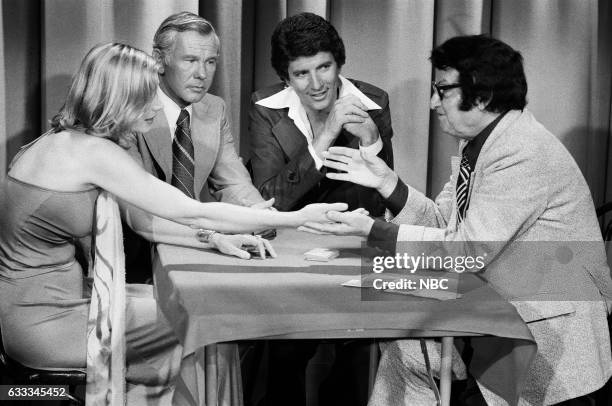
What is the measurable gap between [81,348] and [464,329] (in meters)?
0.94

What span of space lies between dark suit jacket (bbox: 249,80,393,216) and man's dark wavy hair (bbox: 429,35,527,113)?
2.41 ft

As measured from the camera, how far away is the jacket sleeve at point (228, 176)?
2.91 meters

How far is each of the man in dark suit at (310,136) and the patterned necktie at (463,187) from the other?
1.88ft

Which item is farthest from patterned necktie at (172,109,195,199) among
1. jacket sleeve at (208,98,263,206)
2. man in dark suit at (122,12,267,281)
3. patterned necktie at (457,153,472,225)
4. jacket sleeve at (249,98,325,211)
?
patterned necktie at (457,153,472,225)

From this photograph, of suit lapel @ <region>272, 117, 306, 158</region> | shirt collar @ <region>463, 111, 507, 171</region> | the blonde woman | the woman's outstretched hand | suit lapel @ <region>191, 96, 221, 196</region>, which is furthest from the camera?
suit lapel @ <region>272, 117, 306, 158</region>

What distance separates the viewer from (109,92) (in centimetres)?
222

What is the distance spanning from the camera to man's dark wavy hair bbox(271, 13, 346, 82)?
2943 millimetres

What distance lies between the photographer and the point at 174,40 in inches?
112

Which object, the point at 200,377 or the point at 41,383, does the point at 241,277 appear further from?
the point at 41,383

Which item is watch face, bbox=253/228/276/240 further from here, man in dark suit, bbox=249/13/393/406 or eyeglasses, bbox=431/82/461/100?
eyeglasses, bbox=431/82/461/100

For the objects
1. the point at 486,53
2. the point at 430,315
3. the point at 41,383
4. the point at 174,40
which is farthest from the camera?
the point at 174,40

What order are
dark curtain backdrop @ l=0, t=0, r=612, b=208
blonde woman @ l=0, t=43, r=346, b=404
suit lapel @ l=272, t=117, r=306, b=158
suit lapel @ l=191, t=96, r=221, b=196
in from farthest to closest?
dark curtain backdrop @ l=0, t=0, r=612, b=208 < suit lapel @ l=272, t=117, r=306, b=158 < suit lapel @ l=191, t=96, r=221, b=196 < blonde woman @ l=0, t=43, r=346, b=404

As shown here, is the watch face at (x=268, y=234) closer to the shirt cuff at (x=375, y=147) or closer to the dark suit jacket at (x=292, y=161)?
the dark suit jacket at (x=292, y=161)

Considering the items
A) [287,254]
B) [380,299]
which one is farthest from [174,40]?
[380,299]
